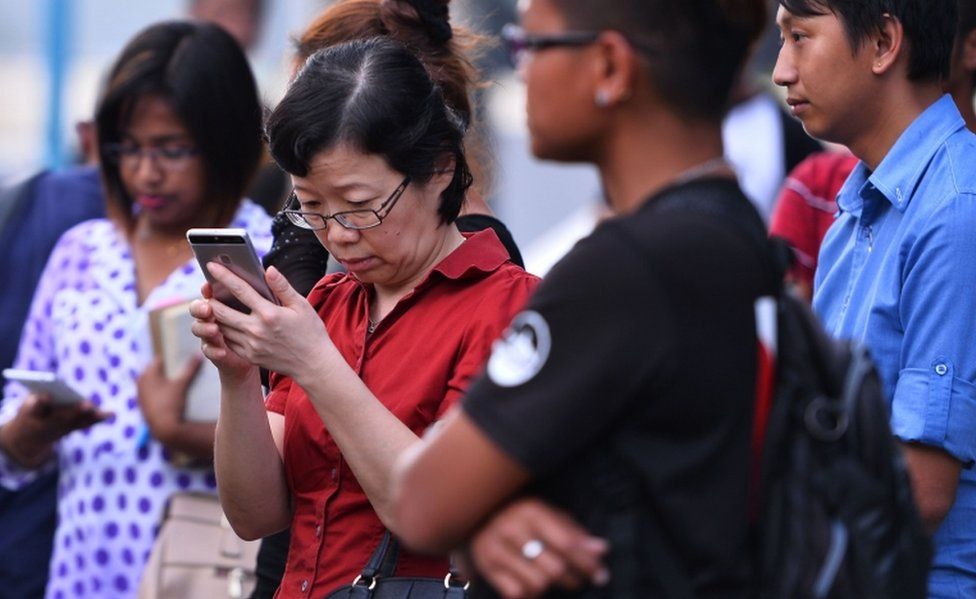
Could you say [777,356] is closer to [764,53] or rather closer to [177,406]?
[177,406]

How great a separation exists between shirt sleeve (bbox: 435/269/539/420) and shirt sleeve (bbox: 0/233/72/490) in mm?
1665

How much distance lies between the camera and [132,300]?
12.1 feet

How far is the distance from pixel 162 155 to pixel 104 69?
2.18m

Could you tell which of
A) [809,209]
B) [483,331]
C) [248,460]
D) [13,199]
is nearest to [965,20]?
[809,209]

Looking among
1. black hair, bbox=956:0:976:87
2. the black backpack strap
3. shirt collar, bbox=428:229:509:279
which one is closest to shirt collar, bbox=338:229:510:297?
shirt collar, bbox=428:229:509:279

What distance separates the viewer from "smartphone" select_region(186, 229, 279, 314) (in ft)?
7.66

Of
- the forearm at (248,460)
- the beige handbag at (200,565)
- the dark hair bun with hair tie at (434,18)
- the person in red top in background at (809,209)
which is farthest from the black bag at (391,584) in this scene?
the person in red top in background at (809,209)

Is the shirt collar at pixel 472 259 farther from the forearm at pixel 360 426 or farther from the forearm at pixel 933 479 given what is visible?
the forearm at pixel 933 479

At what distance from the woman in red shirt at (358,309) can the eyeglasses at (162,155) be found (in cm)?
128

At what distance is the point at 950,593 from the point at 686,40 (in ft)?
3.70

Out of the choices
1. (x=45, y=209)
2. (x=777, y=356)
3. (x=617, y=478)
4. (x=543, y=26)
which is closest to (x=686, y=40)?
(x=543, y=26)

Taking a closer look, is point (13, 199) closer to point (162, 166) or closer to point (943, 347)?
point (162, 166)

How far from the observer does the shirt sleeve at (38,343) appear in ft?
12.4

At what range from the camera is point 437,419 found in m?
2.39
